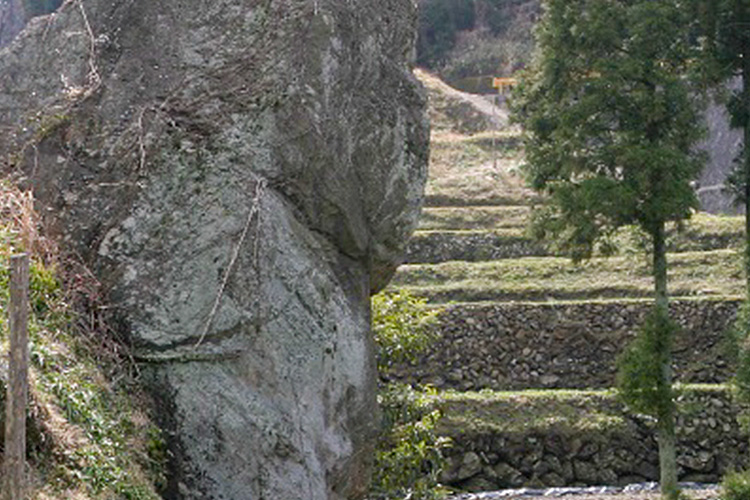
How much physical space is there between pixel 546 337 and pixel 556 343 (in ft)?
0.80

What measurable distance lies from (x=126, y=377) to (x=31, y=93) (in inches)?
105

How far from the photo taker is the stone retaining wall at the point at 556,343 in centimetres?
2675

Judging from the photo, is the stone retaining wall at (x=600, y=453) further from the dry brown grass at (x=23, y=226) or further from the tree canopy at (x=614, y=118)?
the dry brown grass at (x=23, y=226)

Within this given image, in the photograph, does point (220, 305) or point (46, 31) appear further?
point (46, 31)

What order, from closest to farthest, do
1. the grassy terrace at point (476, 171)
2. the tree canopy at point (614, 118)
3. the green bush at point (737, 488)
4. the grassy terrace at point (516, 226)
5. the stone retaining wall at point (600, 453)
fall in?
1. the green bush at point (737, 488)
2. the tree canopy at point (614, 118)
3. the stone retaining wall at point (600, 453)
4. the grassy terrace at point (516, 226)
5. the grassy terrace at point (476, 171)

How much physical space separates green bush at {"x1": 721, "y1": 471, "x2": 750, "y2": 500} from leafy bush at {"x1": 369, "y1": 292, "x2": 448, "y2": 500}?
458 cm

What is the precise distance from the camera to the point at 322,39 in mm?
10086

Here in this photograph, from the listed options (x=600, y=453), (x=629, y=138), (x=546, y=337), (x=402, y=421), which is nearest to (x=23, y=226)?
(x=402, y=421)

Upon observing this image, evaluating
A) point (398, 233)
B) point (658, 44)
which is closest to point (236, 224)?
point (398, 233)

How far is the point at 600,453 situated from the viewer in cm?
2350

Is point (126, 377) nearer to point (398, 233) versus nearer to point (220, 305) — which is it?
point (220, 305)

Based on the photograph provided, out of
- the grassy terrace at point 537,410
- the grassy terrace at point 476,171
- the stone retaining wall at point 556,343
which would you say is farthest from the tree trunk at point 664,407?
the grassy terrace at point 476,171

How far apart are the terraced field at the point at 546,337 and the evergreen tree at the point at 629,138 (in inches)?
39.8

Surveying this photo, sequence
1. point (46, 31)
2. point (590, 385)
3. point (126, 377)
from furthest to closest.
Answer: point (590, 385) → point (46, 31) → point (126, 377)
